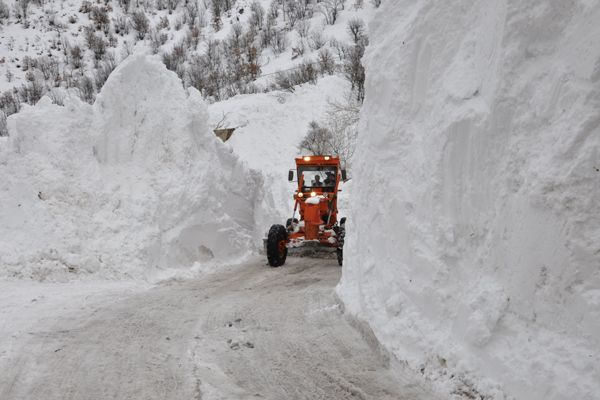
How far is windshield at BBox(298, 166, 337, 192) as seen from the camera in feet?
39.5

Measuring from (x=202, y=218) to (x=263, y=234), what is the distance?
7.79 ft

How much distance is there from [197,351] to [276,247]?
16.2 ft

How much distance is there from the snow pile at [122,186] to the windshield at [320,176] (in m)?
1.46

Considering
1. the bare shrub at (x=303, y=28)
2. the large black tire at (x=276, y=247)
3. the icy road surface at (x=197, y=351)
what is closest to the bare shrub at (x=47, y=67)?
the bare shrub at (x=303, y=28)

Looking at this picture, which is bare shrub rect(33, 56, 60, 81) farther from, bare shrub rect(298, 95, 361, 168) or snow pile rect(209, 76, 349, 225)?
bare shrub rect(298, 95, 361, 168)

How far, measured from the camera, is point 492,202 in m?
3.77

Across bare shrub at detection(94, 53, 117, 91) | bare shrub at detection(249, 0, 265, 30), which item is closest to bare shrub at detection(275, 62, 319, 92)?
bare shrub at detection(249, 0, 265, 30)

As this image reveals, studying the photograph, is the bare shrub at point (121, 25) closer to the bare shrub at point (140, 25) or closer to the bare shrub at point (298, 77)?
the bare shrub at point (140, 25)

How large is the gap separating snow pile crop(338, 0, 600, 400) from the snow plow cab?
4.65 m

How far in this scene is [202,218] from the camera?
10297 millimetres

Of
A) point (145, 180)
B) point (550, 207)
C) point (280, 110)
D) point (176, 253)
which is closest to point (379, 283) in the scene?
point (550, 207)

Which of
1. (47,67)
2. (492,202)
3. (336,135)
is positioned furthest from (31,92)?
(492,202)

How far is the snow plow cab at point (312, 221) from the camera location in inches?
396

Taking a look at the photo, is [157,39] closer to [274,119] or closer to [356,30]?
[356,30]
